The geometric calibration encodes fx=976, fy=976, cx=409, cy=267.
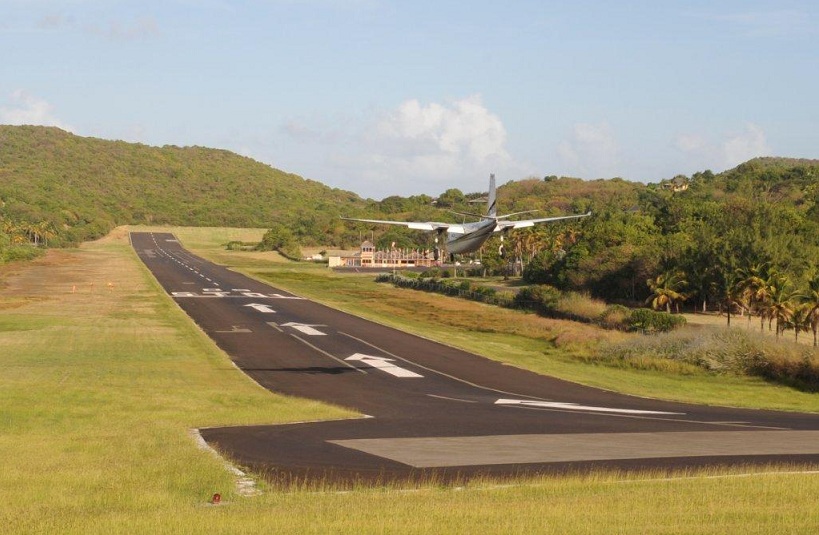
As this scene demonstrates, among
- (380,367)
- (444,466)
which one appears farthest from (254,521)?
(380,367)

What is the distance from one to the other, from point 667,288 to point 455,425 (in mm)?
68673

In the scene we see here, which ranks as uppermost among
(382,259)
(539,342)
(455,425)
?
(382,259)

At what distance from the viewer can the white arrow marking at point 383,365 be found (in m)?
50.3

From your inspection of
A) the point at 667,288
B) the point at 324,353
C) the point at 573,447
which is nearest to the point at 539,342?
the point at 324,353

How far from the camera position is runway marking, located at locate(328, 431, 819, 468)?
27812 millimetres

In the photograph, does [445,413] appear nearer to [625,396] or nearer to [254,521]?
[625,396]

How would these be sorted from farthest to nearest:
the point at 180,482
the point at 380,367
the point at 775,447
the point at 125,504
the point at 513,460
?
the point at 380,367, the point at 775,447, the point at 513,460, the point at 180,482, the point at 125,504

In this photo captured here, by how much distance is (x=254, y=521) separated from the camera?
17812 mm

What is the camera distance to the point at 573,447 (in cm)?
2994

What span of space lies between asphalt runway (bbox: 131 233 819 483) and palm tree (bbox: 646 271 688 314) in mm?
41195

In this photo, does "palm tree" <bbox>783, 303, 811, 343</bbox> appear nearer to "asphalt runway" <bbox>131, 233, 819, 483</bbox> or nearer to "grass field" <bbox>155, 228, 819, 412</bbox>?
"grass field" <bbox>155, 228, 819, 412</bbox>

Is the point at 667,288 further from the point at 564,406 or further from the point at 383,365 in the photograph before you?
the point at 564,406

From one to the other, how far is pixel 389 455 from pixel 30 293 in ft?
275

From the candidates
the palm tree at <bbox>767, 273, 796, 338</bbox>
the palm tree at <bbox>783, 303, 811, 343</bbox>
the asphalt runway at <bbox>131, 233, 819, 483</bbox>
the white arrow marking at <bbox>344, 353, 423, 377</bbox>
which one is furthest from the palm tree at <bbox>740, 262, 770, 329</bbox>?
the white arrow marking at <bbox>344, 353, 423, 377</bbox>
